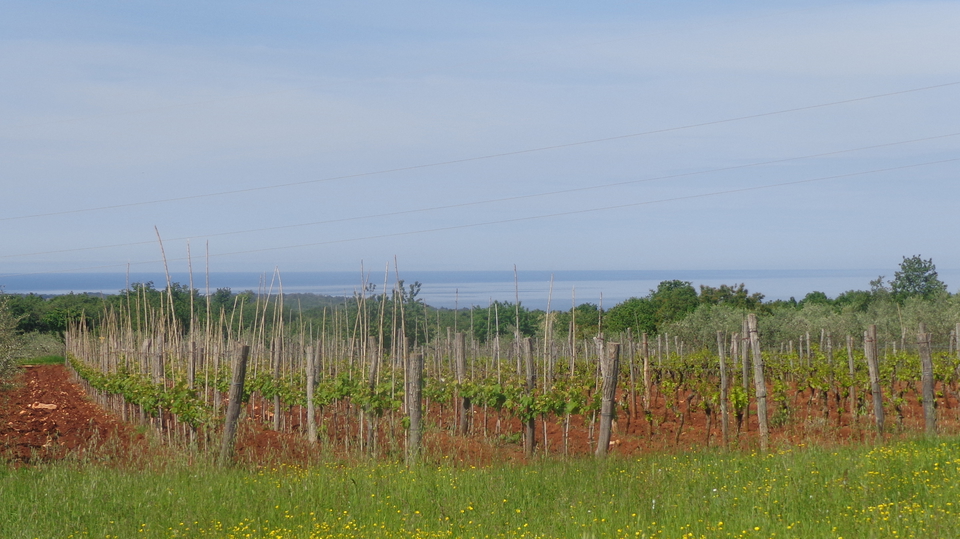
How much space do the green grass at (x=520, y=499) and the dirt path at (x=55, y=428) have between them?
1.76 metres

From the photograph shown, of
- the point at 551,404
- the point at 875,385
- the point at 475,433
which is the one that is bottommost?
the point at 475,433

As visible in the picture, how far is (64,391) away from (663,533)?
27.1 metres

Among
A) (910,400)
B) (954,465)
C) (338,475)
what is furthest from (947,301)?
(338,475)

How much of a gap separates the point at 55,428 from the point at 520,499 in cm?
1020

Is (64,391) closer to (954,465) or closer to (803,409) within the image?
(803,409)

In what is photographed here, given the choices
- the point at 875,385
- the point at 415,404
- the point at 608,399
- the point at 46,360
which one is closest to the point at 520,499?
the point at 415,404

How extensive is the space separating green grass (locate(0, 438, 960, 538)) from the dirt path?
1.76 metres

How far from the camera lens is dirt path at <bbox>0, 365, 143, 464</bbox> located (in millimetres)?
11648

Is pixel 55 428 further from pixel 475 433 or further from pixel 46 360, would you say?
pixel 46 360

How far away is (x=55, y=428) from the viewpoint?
1479cm

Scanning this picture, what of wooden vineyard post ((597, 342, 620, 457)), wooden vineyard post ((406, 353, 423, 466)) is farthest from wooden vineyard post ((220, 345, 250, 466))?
wooden vineyard post ((597, 342, 620, 457))

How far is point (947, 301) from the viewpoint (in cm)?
4341

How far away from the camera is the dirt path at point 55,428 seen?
38.2 ft

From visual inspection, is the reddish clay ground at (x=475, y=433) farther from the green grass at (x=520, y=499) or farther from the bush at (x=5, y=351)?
the bush at (x=5, y=351)
